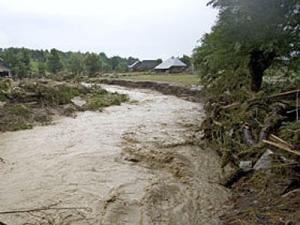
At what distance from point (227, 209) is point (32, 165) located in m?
5.69

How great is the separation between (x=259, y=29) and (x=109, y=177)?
9006 millimetres

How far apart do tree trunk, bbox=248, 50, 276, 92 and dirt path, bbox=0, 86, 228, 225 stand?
3.37 m

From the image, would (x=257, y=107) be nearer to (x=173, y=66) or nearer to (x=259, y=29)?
(x=259, y=29)

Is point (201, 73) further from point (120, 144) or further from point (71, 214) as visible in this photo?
point (71, 214)

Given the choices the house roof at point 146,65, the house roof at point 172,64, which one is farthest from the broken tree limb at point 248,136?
the house roof at point 146,65

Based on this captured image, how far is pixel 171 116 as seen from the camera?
802 inches

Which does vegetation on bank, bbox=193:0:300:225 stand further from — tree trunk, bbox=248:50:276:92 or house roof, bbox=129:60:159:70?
house roof, bbox=129:60:159:70

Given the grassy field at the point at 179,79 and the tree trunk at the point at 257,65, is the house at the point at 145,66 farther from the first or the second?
the tree trunk at the point at 257,65

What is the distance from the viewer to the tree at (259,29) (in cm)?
1516

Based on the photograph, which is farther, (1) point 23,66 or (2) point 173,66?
(2) point 173,66

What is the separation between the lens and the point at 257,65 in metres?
16.6

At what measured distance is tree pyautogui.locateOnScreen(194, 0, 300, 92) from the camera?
49.8ft

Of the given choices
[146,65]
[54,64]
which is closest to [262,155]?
[54,64]

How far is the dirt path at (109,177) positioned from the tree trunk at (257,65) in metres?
3.37
